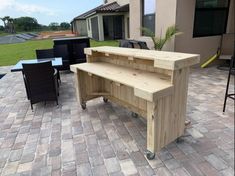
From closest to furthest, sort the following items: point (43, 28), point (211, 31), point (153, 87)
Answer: point (153, 87) < point (211, 31) < point (43, 28)

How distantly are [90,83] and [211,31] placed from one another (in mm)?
4945

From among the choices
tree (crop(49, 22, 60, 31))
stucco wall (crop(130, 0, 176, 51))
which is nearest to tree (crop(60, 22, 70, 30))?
tree (crop(49, 22, 60, 31))

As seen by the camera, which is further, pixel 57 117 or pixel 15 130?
pixel 57 117

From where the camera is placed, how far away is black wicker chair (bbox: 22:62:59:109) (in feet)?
11.6

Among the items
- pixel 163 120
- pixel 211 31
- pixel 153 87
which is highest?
pixel 211 31

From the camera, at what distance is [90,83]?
12.1 ft

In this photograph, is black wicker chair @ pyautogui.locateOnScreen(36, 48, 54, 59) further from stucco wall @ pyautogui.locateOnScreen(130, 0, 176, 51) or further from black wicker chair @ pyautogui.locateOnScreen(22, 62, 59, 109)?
stucco wall @ pyautogui.locateOnScreen(130, 0, 176, 51)

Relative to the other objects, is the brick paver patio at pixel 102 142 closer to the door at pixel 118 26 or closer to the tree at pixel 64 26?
the door at pixel 118 26

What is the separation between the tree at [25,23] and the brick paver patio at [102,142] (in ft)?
91.2

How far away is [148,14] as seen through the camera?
23.1ft

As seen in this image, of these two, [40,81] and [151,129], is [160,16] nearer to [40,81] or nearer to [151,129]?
[40,81]

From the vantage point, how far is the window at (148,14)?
6766mm

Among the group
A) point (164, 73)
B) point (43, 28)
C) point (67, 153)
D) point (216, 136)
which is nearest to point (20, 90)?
point (67, 153)

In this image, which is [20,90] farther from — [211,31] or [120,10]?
[120,10]
